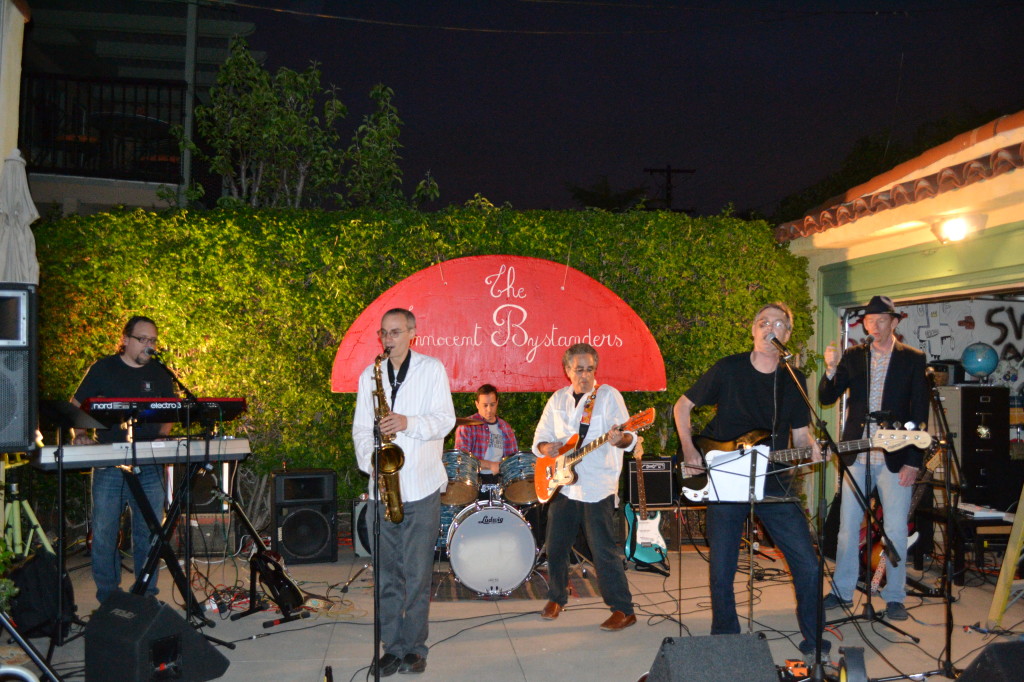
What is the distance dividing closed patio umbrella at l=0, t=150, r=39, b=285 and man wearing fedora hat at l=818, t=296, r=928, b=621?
5910mm

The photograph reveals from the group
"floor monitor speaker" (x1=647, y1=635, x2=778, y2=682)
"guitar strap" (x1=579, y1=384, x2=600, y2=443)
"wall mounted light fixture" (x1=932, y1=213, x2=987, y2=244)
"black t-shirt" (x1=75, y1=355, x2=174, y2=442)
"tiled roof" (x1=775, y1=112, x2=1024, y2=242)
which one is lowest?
"floor monitor speaker" (x1=647, y1=635, x2=778, y2=682)

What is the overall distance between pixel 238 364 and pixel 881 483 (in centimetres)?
633

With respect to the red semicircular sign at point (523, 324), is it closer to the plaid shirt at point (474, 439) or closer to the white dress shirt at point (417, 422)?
the plaid shirt at point (474, 439)

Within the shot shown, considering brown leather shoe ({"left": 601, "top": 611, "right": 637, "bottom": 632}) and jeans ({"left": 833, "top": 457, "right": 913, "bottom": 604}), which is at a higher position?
jeans ({"left": 833, "top": 457, "right": 913, "bottom": 604})

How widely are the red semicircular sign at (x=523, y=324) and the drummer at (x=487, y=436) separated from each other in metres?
0.61

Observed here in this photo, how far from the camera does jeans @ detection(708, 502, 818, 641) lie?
15.5ft

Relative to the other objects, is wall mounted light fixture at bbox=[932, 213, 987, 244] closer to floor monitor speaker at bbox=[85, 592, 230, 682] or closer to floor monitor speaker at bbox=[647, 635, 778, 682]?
floor monitor speaker at bbox=[647, 635, 778, 682]

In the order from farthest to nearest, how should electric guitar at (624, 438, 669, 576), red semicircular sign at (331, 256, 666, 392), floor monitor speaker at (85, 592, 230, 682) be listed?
red semicircular sign at (331, 256, 666, 392) < electric guitar at (624, 438, 669, 576) < floor monitor speaker at (85, 592, 230, 682)

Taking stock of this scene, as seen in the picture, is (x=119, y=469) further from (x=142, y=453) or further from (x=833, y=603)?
(x=833, y=603)

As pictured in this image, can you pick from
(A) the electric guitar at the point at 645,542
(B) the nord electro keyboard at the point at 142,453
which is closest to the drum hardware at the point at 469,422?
(A) the electric guitar at the point at 645,542

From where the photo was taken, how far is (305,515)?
8000 mm

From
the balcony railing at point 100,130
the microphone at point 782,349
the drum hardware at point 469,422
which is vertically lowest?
the drum hardware at point 469,422

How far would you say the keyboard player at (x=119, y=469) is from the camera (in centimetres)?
593

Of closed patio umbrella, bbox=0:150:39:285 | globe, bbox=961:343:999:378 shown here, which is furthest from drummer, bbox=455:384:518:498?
globe, bbox=961:343:999:378
